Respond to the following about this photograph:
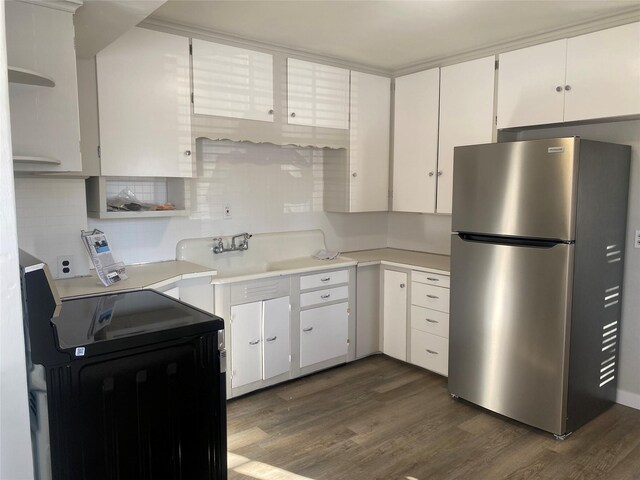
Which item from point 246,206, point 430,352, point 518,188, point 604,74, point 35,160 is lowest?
point 430,352

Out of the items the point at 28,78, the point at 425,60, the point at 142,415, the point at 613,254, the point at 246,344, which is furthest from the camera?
the point at 425,60

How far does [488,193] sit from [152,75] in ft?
6.89

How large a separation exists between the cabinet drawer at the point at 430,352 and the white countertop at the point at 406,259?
49cm

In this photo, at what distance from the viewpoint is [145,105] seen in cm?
286

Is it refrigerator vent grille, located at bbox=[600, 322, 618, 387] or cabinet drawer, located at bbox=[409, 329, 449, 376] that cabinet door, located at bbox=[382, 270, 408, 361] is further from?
refrigerator vent grille, located at bbox=[600, 322, 618, 387]

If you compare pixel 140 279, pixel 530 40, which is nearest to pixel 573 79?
pixel 530 40

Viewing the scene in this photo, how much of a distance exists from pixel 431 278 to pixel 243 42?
81.7 inches

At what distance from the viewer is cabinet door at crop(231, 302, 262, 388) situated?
3.11 metres

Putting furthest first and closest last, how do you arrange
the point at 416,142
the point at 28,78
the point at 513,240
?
the point at 416,142 < the point at 513,240 < the point at 28,78

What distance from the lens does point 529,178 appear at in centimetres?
267

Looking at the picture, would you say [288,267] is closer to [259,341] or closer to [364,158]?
[259,341]

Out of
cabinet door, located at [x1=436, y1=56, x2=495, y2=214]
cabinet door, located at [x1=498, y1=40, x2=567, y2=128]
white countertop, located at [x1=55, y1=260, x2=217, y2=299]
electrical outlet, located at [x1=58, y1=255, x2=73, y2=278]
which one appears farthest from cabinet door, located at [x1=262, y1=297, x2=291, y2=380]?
cabinet door, located at [x1=498, y1=40, x2=567, y2=128]

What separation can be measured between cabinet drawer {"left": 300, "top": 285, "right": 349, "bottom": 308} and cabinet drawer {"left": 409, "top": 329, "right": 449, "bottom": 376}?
601 mm

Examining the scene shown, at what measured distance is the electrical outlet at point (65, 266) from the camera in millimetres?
2625
